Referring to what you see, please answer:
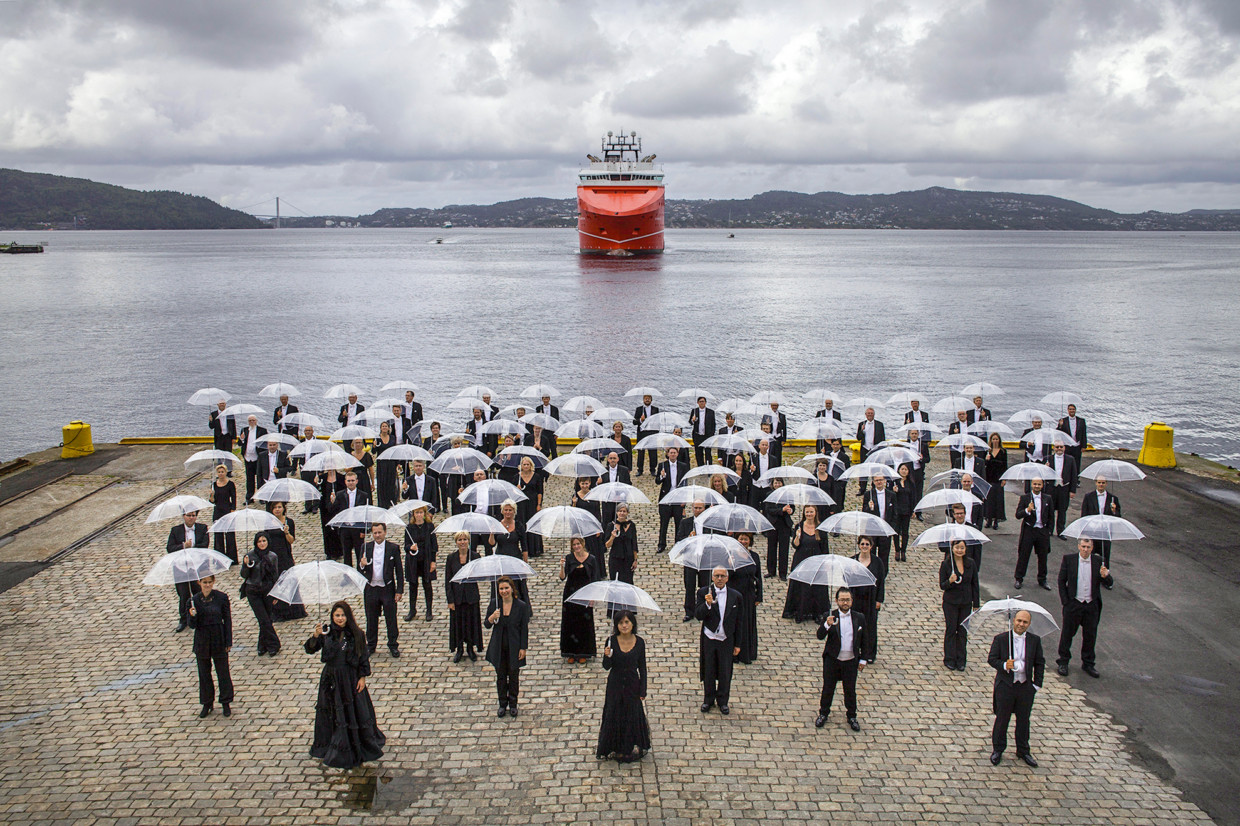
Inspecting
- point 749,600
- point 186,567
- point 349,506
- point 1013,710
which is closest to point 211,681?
point 186,567

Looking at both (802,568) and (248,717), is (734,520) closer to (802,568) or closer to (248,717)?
(802,568)

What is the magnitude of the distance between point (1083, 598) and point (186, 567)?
31.2 ft

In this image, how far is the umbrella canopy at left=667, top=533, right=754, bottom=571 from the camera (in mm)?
8609

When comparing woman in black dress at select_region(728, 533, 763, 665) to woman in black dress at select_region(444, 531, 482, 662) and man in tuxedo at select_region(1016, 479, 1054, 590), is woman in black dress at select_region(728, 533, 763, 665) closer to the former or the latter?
woman in black dress at select_region(444, 531, 482, 662)

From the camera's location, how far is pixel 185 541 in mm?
10219

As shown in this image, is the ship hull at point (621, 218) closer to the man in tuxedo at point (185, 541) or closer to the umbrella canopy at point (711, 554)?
the man in tuxedo at point (185, 541)

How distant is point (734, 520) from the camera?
9.85 metres

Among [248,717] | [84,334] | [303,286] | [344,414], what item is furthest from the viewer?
[303,286]

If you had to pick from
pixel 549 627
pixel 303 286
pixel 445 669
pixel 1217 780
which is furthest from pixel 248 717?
pixel 303 286

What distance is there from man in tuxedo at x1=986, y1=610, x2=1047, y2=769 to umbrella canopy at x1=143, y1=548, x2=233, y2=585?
7.44 meters

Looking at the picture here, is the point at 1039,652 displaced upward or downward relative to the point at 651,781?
upward

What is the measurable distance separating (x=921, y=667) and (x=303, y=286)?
96.1m

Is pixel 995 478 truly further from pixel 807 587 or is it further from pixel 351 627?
pixel 351 627

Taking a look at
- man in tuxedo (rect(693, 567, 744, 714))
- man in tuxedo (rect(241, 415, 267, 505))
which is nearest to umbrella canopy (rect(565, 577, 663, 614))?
man in tuxedo (rect(693, 567, 744, 714))
